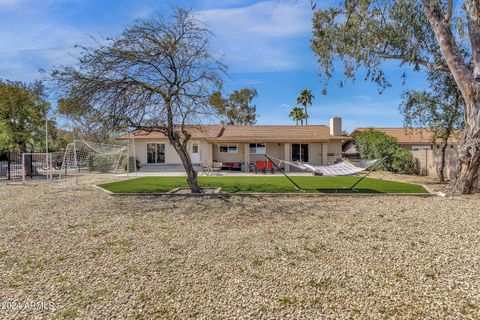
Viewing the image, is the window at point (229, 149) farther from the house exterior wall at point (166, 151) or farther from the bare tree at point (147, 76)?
the bare tree at point (147, 76)

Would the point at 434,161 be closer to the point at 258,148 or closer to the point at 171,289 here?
the point at 258,148

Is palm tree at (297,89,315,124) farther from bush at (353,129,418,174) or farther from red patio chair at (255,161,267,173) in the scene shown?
red patio chair at (255,161,267,173)

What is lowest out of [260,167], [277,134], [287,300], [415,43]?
[287,300]

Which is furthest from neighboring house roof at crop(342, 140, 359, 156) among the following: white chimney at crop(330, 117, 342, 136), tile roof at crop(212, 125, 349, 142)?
tile roof at crop(212, 125, 349, 142)

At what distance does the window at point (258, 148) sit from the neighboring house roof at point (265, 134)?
0.76m

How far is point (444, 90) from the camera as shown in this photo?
13.8 metres

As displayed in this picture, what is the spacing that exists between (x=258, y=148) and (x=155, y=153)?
9517 mm

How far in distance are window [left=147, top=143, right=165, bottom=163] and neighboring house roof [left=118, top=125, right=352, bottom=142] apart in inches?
46.0

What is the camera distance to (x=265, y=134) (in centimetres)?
2517

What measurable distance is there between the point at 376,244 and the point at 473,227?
291 cm

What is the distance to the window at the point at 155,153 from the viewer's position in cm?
2553

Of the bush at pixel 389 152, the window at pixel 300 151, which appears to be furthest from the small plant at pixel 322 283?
the window at pixel 300 151

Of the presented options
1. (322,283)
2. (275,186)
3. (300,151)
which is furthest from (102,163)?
(322,283)

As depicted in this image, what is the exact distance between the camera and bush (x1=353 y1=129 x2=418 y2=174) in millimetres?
19109
